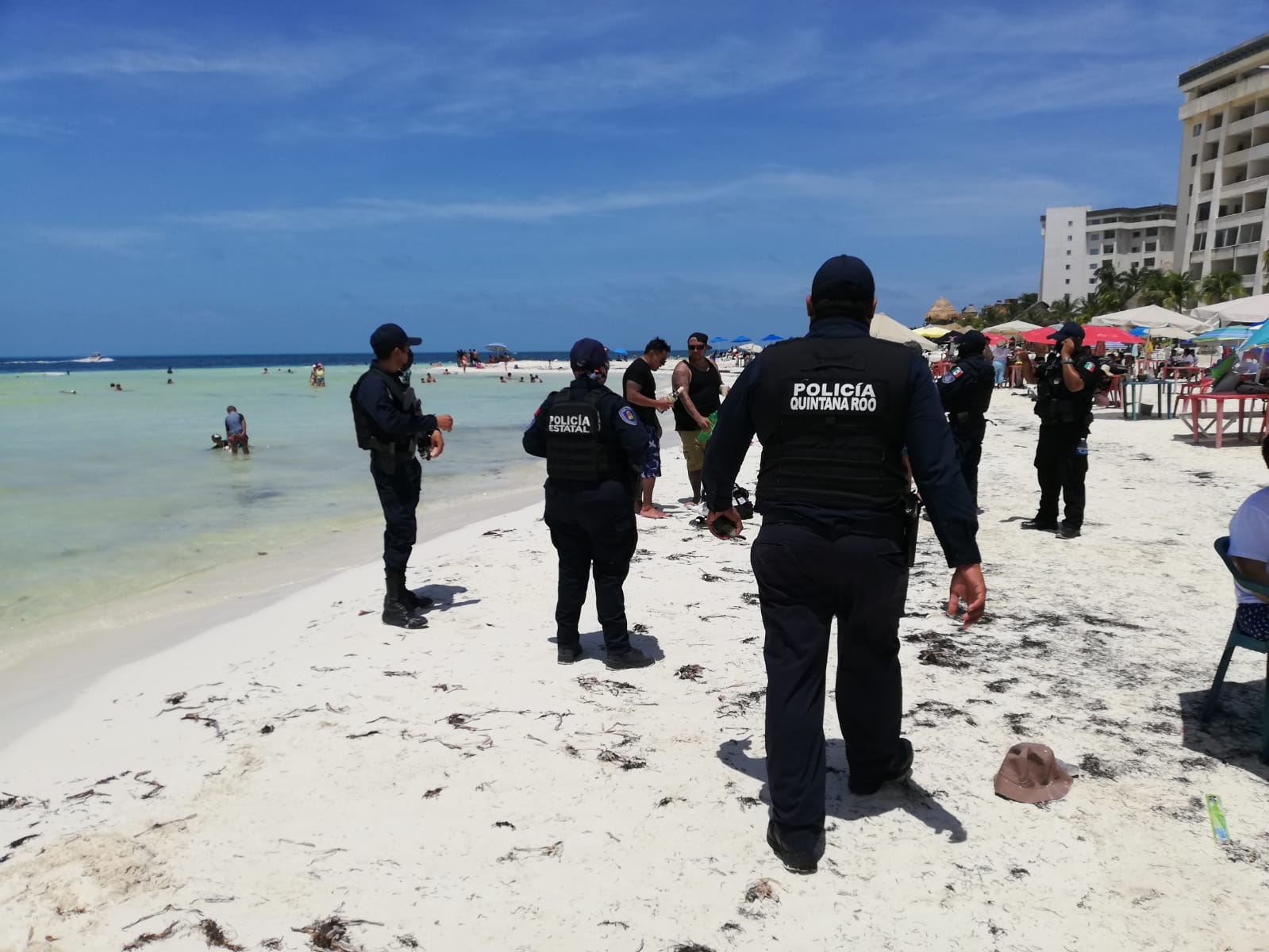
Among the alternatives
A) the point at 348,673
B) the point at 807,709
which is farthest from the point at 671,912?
the point at 348,673

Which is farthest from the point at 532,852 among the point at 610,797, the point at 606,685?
the point at 606,685

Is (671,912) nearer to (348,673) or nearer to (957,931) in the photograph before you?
(957,931)

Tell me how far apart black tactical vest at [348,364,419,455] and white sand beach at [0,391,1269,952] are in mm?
1231

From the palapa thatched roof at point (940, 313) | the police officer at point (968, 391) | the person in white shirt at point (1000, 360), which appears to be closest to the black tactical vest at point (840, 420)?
the police officer at point (968, 391)

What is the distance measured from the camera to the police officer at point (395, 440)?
17.0ft

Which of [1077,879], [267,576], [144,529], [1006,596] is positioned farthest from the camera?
[144,529]

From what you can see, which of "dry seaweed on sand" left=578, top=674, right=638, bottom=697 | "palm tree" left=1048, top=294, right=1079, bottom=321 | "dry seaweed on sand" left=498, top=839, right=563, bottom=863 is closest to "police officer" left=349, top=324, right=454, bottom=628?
"dry seaweed on sand" left=578, top=674, right=638, bottom=697

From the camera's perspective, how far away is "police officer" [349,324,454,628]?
5.19 m

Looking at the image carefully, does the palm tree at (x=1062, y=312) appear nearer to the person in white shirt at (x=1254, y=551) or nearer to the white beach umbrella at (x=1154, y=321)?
the white beach umbrella at (x=1154, y=321)

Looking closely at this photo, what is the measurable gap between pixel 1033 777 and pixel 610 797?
1677mm

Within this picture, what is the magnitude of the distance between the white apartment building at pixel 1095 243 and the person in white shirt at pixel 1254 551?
99932 mm

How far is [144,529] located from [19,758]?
6.58 metres

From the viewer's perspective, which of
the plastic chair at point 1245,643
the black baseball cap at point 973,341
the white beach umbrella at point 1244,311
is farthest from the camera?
the white beach umbrella at point 1244,311

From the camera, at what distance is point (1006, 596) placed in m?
5.74
